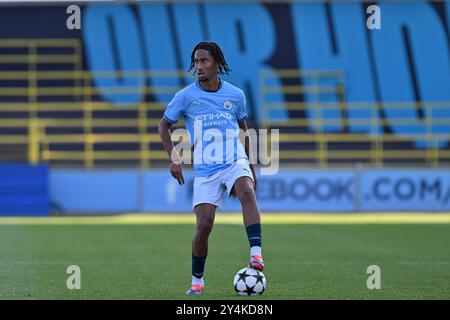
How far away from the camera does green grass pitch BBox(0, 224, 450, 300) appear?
10141 millimetres

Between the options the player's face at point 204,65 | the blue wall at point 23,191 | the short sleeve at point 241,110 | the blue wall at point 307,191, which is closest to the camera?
the player's face at point 204,65

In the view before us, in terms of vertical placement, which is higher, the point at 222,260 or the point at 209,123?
the point at 209,123

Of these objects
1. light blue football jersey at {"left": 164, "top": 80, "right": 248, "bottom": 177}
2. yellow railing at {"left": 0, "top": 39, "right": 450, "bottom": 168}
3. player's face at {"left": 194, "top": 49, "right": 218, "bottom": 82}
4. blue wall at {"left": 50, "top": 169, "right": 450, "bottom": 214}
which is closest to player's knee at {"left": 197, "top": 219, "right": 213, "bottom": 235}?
light blue football jersey at {"left": 164, "top": 80, "right": 248, "bottom": 177}

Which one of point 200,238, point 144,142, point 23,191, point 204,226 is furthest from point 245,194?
point 144,142

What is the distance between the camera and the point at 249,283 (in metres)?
9.56

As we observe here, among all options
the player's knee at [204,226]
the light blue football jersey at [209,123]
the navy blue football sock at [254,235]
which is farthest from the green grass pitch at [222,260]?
the light blue football jersey at [209,123]

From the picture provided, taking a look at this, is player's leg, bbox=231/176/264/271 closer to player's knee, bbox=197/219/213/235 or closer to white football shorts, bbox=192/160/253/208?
white football shorts, bbox=192/160/253/208

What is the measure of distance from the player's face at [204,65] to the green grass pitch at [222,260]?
6.69 feet

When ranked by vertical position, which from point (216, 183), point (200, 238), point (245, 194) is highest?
point (216, 183)

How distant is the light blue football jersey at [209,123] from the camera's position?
9.93m

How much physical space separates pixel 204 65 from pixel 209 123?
1.79 ft

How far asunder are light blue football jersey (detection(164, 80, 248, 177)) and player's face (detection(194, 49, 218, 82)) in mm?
156

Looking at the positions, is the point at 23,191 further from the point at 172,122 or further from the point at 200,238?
the point at 200,238

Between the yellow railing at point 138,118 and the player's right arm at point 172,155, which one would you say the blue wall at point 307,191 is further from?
the player's right arm at point 172,155
